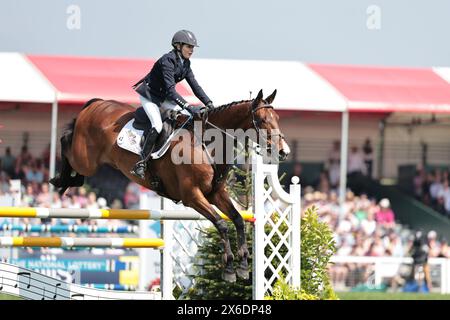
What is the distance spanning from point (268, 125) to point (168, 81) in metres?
0.95

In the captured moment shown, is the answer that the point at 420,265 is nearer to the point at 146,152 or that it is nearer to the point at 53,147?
the point at 53,147

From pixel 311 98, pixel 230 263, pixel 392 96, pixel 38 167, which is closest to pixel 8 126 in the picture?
pixel 38 167

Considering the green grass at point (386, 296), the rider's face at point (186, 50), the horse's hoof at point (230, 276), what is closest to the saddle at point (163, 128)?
the rider's face at point (186, 50)

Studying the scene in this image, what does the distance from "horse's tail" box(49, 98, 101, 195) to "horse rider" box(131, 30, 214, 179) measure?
882 millimetres

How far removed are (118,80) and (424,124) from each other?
19.1ft

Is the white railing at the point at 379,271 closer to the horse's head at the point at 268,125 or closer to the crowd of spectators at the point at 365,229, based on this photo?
the crowd of spectators at the point at 365,229

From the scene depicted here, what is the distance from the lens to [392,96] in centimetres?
1608

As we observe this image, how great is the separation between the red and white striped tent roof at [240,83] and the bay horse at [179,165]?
233 inches

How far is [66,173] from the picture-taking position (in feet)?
28.7

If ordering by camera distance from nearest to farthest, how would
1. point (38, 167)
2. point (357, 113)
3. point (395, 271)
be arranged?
1. point (395, 271)
2. point (38, 167)
3. point (357, 113)

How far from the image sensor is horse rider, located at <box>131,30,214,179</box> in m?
7.76

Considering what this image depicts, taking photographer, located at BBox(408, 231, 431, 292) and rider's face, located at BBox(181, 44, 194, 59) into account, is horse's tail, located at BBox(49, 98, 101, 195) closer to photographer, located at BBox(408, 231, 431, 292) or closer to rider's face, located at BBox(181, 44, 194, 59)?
rider's face, located at BBox(181, 44, 194, 59)
